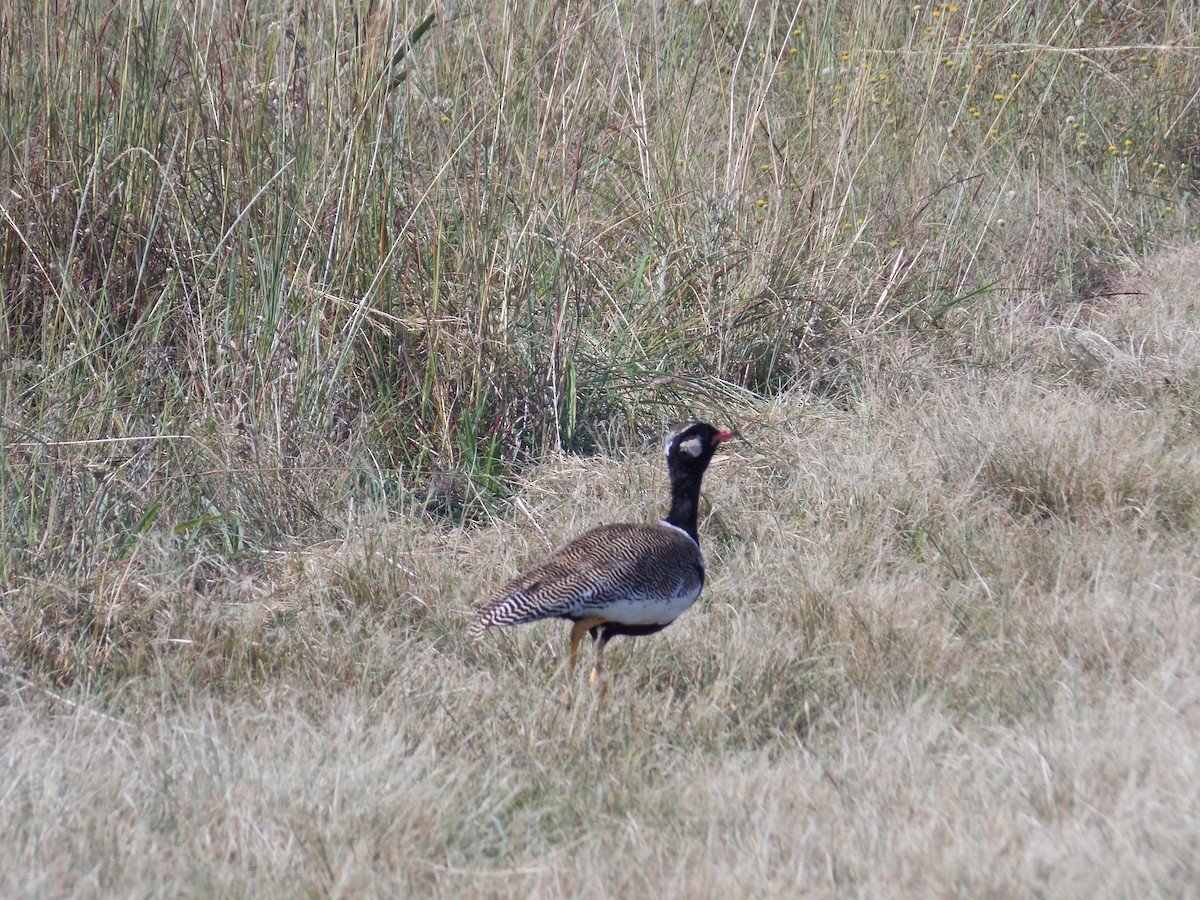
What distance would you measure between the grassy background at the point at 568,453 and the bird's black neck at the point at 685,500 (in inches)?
11.2

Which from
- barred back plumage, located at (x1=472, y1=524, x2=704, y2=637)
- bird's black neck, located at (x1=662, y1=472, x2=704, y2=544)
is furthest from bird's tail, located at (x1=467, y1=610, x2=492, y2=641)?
bird's black neck, located at (x1=662, y1=472, x2=704, y2=544)

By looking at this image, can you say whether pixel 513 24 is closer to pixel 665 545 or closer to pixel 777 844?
pixel 665 545

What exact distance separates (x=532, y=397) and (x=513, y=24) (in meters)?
1.43

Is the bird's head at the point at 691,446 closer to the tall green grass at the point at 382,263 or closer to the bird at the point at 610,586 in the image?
the bird at the point at 610,586

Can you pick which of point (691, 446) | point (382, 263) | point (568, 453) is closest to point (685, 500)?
point (691, 446)

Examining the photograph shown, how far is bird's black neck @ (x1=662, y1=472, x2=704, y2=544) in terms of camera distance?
12.7 ft

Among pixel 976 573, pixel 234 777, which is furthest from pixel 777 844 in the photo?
pixel 976 573

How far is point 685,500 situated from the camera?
3.90m

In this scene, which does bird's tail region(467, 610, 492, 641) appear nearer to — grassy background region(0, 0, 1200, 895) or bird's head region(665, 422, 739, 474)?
grassy background region(0, 0, 1200, 895)

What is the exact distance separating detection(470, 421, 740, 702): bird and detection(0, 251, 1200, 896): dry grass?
0.20 m

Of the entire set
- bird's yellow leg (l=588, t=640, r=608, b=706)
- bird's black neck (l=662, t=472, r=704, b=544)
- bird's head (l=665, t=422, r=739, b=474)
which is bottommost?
bird's yellow leg (l=588, t=640, r=608, b=706)

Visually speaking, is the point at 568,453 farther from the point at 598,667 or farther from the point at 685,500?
the point at 598,667

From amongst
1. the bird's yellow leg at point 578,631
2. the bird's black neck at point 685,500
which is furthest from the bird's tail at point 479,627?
the bird's black neck at point 685,500

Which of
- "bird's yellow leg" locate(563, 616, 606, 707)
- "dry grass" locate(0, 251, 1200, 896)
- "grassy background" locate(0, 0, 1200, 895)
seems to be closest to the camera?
"dry grass" locate(0, 251, 1200, 896)
